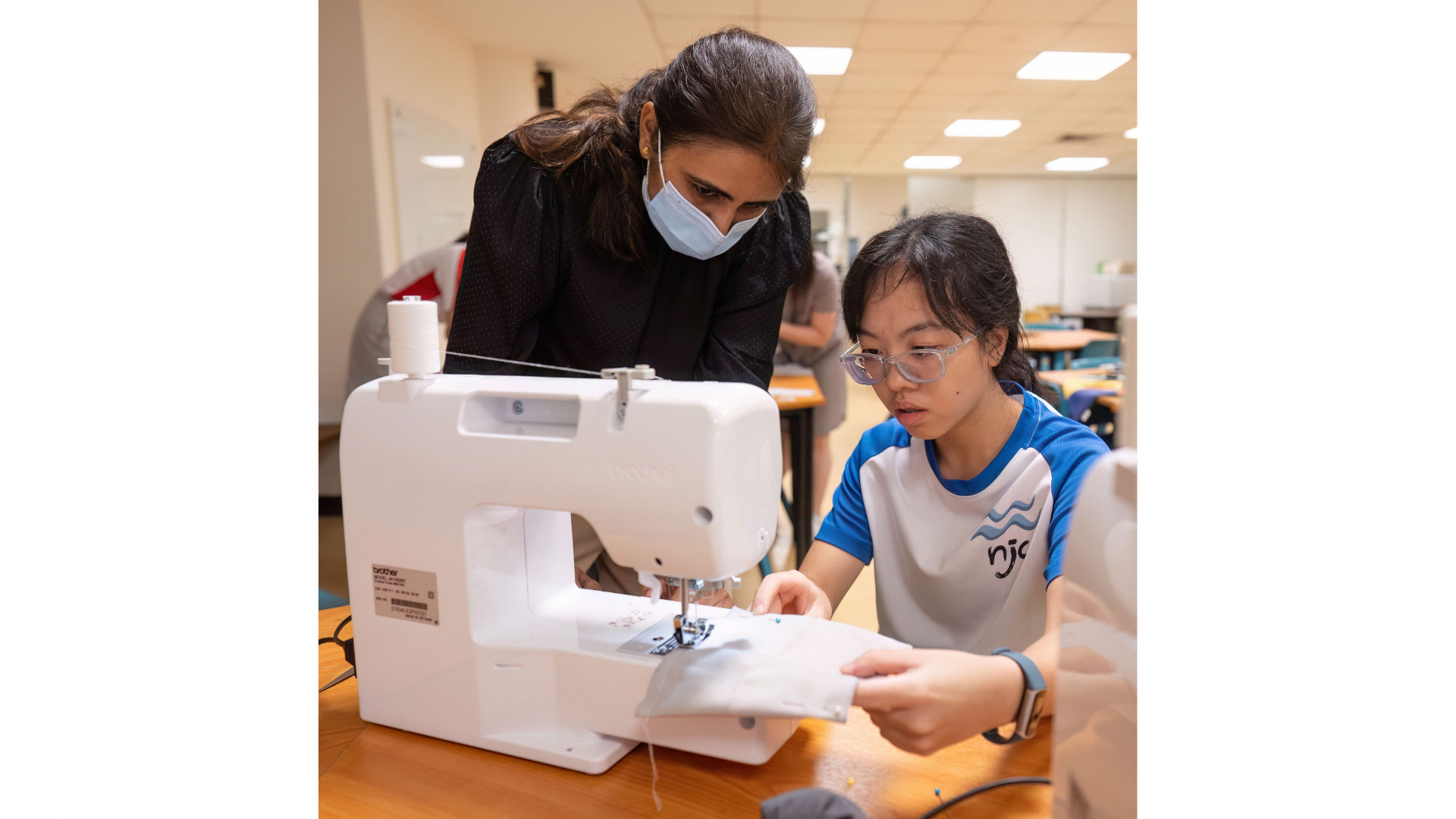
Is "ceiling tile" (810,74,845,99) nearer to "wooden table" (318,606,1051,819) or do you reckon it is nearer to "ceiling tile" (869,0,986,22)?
"ceiling tile" (869,0,986,22)

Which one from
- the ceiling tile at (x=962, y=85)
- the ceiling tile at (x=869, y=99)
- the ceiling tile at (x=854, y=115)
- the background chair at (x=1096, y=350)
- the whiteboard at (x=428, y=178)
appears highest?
the ceiling tile at (x=854, y=115)

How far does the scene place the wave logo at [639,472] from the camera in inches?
29.0

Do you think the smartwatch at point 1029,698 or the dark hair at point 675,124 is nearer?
the smartwatch at point 1029,698

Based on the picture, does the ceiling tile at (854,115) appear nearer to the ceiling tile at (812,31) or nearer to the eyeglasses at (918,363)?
the ceiling tile at (812,31)

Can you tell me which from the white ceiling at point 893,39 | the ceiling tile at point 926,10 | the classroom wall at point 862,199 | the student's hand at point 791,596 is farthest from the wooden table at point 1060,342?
the classroom wall at point 862,199

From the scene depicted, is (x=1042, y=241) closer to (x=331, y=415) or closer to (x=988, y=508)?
(x=331, y=415)

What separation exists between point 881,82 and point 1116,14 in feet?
5.82

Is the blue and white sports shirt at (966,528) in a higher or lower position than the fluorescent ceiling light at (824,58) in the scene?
lower

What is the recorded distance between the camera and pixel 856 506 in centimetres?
126

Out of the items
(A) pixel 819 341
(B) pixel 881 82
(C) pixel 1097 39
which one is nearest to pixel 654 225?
(A) pixel 819 341

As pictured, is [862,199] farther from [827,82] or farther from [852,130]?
[827,82]

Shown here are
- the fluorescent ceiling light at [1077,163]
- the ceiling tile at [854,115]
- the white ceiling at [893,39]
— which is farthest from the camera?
the fluorescent ceiling light at [1077,163]

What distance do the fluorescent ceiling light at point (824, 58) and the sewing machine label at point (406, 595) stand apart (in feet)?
15.9

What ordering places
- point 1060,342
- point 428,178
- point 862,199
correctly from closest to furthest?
point 428,178
point 1060,342
point 862,199
